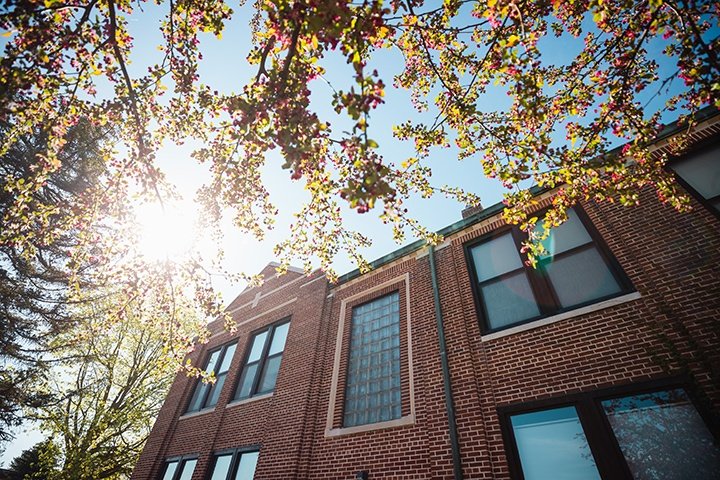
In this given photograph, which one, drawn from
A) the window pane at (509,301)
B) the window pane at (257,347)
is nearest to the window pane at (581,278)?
the window pane at (509,301)

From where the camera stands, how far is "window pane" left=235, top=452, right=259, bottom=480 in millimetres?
8914

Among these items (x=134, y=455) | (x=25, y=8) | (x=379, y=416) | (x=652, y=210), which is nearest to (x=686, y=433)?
(x=652, y=210)

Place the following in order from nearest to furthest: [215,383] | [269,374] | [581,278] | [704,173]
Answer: [704,173] → [581,278] → [269,374] → [215,383]

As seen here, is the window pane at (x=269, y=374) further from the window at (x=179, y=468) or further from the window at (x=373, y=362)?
the window at (x=179, y=468)

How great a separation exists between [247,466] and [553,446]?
8006 millimetres

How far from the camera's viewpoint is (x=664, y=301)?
530 cm

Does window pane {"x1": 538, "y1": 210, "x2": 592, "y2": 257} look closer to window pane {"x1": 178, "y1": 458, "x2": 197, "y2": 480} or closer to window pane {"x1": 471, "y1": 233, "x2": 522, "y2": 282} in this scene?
window pane {"x1": 471, "y1": 233, "x2": 522, "y2": 282}

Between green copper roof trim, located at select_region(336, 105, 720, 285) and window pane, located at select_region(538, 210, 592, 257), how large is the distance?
38.1 inches

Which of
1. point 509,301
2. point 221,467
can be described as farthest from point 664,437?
point 221,467

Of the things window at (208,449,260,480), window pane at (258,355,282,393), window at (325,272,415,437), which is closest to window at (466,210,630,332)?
window at (325,272,415,437)

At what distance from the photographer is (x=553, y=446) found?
5.20 meters

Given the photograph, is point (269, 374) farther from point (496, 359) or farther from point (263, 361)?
point (496, 359)

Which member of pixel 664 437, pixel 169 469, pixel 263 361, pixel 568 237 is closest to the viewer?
pixel 664 437

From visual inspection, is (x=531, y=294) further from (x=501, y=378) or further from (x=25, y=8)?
(x=25, y=8)
